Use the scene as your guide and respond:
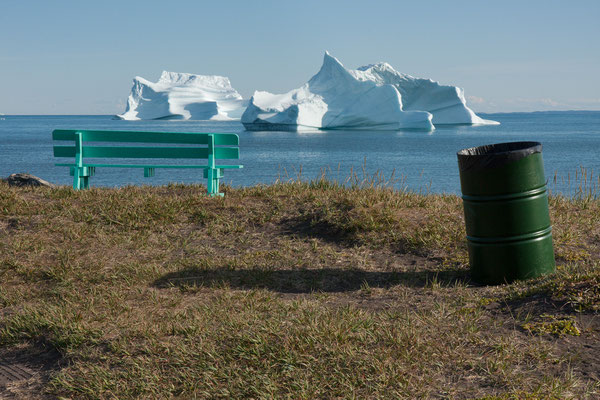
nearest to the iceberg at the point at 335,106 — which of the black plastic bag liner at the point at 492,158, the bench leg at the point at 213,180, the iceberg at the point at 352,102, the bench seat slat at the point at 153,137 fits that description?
the iceberg at the point at 352,102

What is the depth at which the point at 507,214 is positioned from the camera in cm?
439

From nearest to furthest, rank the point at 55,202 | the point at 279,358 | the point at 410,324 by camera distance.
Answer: the point at 279,358
the point at 410,324
the point at 55,202

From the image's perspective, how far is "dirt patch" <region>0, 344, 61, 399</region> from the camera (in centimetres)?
325

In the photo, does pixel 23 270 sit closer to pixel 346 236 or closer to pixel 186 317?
pixel 186 317

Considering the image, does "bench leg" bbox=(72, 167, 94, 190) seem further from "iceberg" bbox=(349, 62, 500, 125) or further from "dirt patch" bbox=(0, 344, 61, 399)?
"iceberg" bbox=(349, 62, 500, 125)

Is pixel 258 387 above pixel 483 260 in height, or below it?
below

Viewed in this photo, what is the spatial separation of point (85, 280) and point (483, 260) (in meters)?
3.22

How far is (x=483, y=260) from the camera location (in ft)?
15.0

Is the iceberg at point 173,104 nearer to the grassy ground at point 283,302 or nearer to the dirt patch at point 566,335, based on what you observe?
the grassy ground at point 283,302

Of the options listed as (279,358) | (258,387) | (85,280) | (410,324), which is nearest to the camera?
(258,387)

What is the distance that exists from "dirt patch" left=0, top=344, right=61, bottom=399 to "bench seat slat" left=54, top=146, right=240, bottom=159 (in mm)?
4761

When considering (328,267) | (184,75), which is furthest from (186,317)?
(184,75)

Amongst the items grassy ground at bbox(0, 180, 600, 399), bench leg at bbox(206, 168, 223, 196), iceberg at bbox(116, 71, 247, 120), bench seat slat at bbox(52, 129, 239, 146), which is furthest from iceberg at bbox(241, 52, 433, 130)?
iceberg at bbox(116, 71, 247, 120)

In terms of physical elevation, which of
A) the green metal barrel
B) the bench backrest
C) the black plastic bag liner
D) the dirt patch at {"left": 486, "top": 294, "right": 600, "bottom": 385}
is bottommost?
the dirt patch at {"left": 486, "top": 294, "right": 600, "bottom": 385}
